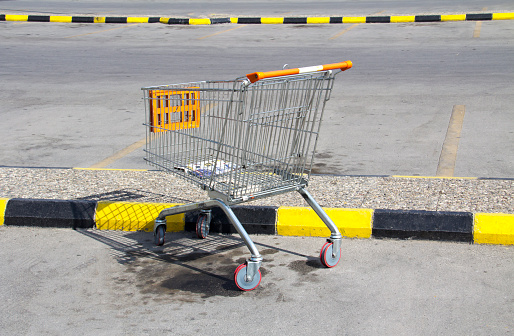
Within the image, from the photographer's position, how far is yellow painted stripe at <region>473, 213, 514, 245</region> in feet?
14.3

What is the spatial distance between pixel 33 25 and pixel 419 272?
17.7 meters

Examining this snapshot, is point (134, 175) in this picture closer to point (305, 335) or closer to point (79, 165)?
point (79, 165)

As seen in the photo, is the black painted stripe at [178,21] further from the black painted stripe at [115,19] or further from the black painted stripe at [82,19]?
the black painted stripe at [82,19]

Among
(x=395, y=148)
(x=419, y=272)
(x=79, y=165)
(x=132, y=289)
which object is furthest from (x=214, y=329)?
(x=395, y=148)

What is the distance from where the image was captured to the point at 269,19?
18875 millimetres

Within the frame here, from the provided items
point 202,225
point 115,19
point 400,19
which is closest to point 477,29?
point 400,19

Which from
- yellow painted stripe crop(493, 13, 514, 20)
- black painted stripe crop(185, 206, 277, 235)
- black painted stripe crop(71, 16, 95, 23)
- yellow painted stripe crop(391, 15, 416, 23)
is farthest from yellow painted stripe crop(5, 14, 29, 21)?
black painted stripe crop(185, 206, 277, 235)

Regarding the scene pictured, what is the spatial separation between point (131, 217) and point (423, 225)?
7.47ft

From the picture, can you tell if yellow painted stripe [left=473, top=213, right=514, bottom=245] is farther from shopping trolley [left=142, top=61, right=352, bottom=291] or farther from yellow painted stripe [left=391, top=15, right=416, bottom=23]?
yellow painted stripe [left=391, top=15, right=416, bottom=23]

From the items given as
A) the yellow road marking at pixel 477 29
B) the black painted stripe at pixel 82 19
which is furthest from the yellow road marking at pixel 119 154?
the black painted stripe at pixel 82 19

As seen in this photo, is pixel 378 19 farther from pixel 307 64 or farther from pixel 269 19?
pixel 307 64

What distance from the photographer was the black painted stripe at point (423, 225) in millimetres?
4461

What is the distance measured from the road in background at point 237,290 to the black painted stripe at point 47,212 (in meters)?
0.16

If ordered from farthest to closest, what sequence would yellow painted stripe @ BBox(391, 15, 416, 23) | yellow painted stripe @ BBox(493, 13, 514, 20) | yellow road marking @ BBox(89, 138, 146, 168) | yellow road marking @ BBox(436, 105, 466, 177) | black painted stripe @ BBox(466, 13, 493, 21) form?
yellow painted stripe @ BBox(391, 15, 416, 23)
black painted stripe @ BBox(466, 13, 493, 21)
yellow painted stripe @ BBox(493, 13, 514, 20)
yellow road marking @ BBox(89, 138, 146, 168)
yellow road marking @ BBox(436, 105, 466, 177)
